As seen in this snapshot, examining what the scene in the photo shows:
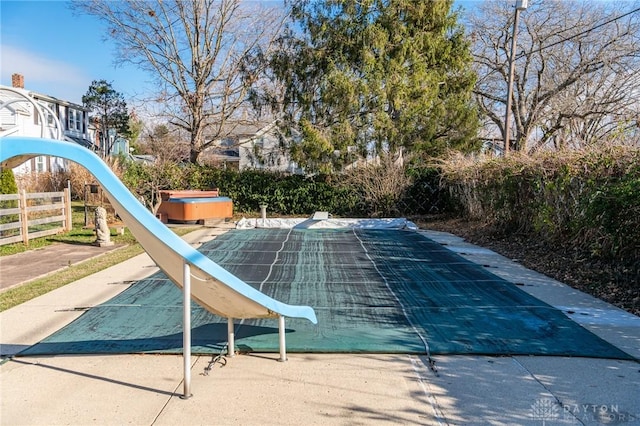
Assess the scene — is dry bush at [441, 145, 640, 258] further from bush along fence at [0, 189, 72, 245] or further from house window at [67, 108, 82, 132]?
house window at [67, 108, 82, 132]

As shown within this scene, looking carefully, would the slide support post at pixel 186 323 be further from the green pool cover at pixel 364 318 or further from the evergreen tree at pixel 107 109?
the evergreen tree at pixel 107 109

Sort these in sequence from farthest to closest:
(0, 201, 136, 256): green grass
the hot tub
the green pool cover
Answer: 1. the hot tub
2. (0, 201, 136, 256): green grass
3. the green pool cover

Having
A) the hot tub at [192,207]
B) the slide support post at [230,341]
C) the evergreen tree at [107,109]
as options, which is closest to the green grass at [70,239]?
the hot tub at [192,207]

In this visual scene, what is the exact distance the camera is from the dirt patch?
207 inches

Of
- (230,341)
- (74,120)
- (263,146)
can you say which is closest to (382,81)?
(263,146)

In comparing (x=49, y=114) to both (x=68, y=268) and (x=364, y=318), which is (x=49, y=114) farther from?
(x=364, y=318)

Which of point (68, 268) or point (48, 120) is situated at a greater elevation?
point (48, 120)

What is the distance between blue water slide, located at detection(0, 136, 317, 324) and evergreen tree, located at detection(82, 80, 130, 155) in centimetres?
3594

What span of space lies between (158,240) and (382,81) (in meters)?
14.2

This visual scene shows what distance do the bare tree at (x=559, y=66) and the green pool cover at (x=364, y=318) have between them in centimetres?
1368

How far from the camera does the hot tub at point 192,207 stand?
14297 millimetres

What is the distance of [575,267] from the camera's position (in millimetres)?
6535

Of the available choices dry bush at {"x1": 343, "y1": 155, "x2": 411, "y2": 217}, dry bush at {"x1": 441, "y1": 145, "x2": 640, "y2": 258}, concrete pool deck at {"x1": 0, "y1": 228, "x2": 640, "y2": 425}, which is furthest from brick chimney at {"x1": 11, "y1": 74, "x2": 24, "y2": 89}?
concrete pool deck at {"x1": 0, "y1": 228, "x2": 640, "y2": 425}

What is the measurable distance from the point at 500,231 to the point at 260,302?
8.41 m
